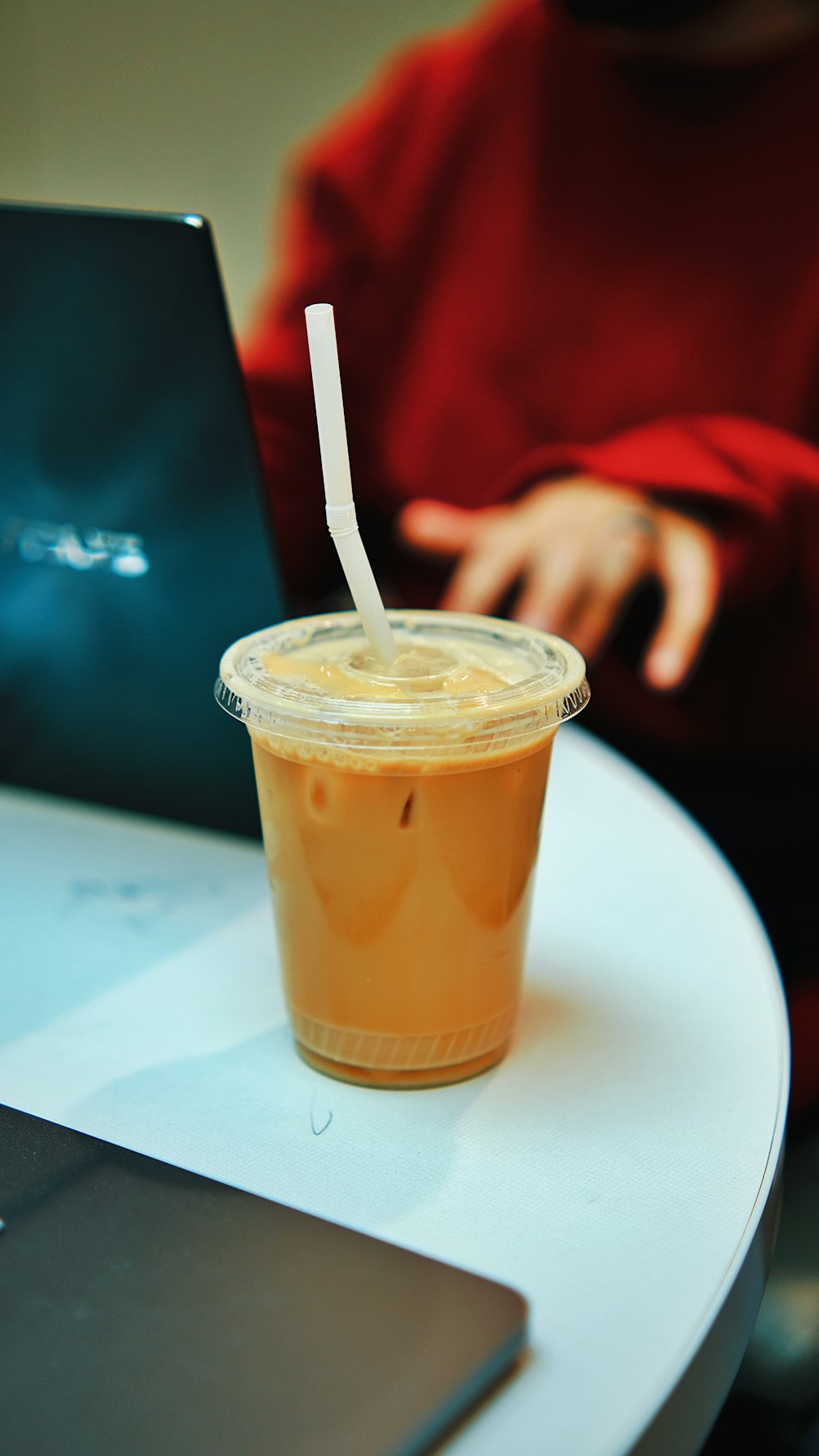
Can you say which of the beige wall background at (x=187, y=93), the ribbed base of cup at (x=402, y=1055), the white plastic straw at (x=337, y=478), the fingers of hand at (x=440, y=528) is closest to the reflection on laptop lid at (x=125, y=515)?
the white plastic straw at (x=337, y=478)

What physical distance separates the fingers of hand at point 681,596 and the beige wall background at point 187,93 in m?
1.23

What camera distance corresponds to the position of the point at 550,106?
145 centimetres

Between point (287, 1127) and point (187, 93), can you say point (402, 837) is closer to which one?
point (287, 1127)

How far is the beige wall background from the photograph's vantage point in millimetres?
1971

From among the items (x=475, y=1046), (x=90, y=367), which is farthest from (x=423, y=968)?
(x=90, y=367)

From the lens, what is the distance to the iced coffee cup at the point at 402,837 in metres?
0.45

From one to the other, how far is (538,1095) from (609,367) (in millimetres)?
1149

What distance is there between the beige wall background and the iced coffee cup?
178 centimetres

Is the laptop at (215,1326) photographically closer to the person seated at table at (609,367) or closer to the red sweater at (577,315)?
the person seated at table at (609,367)

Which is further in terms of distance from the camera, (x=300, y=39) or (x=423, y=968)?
(x=300, y=39)

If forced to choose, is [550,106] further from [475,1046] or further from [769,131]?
[475,1046]

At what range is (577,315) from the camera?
57.3 inches

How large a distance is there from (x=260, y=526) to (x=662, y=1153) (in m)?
0.37

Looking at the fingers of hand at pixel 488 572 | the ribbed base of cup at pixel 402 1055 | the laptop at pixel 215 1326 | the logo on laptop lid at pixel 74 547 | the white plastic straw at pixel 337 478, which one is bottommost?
the fingers of hand at pixel 488 572
